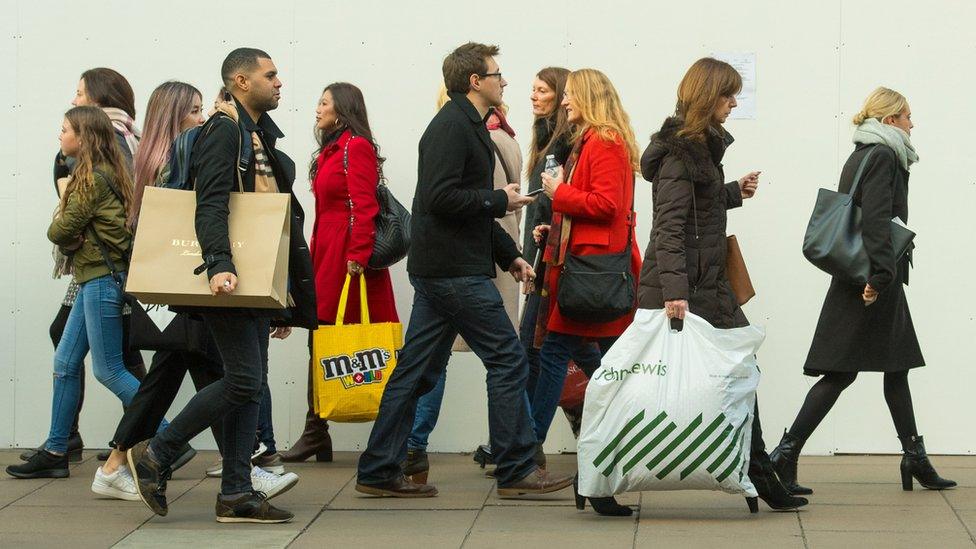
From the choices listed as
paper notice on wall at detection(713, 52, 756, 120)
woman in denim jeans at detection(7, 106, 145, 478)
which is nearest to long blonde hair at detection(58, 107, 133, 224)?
woman in denim jeans at detection(7, 106, 145, 478)

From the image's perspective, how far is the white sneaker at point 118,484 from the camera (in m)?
6.53

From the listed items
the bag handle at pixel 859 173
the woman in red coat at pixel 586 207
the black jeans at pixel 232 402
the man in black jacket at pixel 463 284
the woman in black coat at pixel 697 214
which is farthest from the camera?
the woman in red coat at pixel 586 207

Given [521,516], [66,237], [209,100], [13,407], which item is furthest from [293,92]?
[521,516]

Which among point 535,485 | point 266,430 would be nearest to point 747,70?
point 535,485

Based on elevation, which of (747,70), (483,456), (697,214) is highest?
(747,70)

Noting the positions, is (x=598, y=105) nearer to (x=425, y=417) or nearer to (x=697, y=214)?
(x=697, y=214)

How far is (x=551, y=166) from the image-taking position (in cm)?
713

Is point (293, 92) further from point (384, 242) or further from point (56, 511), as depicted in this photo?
point (56, 511)

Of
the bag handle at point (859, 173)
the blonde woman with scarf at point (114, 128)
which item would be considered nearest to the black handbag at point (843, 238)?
the bag handle at point (859, 173)

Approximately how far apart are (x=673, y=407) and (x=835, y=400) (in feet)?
3.99

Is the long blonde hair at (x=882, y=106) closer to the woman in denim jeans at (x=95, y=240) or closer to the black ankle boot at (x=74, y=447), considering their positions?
the woman in denim jeans at (x=95, y=240)

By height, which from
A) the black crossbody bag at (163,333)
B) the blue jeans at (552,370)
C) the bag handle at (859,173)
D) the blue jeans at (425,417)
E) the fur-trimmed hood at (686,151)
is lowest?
the blue jeans at (425,417)

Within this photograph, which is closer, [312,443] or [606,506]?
[606,506]

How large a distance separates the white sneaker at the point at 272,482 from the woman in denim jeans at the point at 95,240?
3.12 ft
